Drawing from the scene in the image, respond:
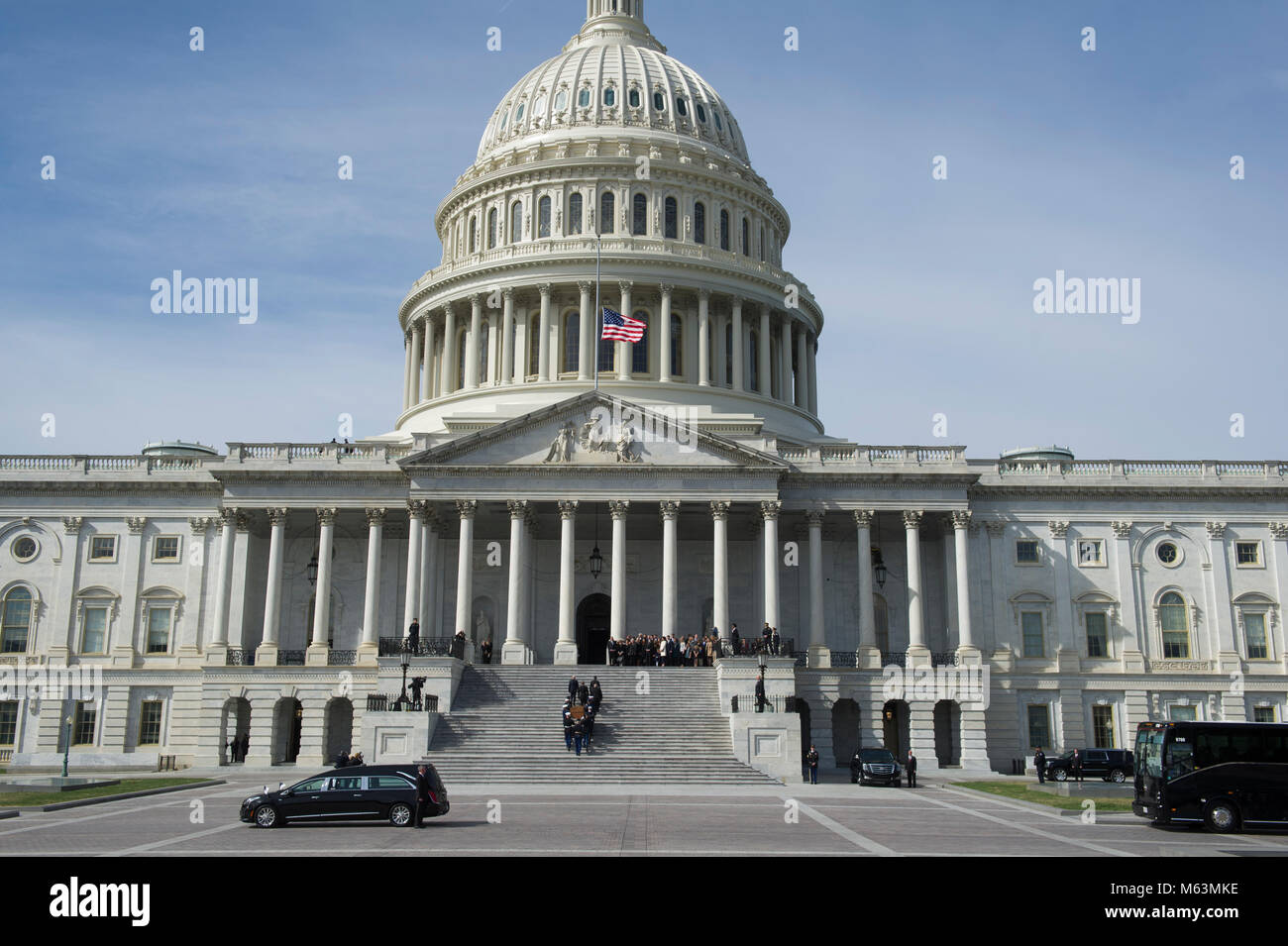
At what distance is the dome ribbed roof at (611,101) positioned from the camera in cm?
7950

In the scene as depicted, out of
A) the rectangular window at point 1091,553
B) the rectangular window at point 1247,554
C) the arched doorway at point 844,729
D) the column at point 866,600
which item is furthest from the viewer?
the rectangular window at point 1247,554

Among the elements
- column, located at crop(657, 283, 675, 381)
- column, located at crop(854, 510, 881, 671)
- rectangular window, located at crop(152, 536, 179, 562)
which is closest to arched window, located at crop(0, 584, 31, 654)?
rectangular window, located at crop(152, 536, 179, 562)

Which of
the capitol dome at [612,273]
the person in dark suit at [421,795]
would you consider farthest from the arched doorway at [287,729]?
the person in dark suit at [421,795]

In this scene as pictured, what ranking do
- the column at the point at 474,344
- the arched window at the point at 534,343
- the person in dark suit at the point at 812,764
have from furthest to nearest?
the column at the point at 474,344, the arched window at the point at 534,343, the person in dark suit at the point at 812,764

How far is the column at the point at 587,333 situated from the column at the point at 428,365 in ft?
34.8

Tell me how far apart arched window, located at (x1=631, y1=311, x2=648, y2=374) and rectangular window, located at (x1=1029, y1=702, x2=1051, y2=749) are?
29171 millimetres

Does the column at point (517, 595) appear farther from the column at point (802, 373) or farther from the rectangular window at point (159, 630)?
the column at point (802, 373)

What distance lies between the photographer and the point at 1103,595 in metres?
58.6

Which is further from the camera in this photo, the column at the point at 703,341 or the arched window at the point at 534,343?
the arched window at the point at 534,343

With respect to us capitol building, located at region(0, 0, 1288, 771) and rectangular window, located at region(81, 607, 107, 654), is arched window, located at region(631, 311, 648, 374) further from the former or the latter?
rectangular window, located at region(81, 607, 107, 654)

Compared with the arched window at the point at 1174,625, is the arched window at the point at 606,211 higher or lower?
higher
